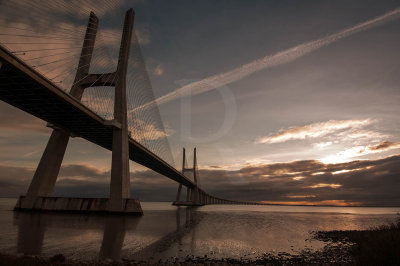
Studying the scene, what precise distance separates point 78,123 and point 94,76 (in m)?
7.05

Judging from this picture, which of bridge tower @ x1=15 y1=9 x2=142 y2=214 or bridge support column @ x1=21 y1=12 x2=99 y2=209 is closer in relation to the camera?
bridge tower @ x1=15 y1=9 x2=142 y2=214

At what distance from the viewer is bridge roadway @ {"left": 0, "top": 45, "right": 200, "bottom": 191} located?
1939cm

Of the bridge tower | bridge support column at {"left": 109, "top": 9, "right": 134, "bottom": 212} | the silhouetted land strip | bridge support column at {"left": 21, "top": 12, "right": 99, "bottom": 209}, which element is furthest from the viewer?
bridge support column at {"left": 21, "top": 12, "right": 99, "bottom": 209}

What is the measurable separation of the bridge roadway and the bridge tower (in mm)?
1947

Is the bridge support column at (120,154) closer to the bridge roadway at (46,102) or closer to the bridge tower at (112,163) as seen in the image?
the bridge tower at (112,163)

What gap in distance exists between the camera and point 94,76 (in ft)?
112

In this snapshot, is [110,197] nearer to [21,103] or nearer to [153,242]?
[21,103]

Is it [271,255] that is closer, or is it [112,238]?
[271,255]

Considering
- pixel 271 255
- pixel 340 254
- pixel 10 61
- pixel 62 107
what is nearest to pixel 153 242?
pixel 271 255

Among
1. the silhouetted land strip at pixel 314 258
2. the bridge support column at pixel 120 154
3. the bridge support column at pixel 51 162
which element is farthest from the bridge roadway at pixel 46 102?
the silhouetted land strip at pixel 314 258

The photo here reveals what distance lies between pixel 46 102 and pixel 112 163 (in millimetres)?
10061

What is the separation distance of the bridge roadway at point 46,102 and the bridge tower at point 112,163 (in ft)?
6.39

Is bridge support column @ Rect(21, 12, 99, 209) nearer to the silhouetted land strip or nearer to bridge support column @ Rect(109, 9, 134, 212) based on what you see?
bridge support column @ Rect(109, 9, 134, 212)

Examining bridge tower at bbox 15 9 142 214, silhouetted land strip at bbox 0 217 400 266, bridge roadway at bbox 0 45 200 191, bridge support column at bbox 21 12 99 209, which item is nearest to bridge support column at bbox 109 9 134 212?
bridge tower at bbox 15 9 142 214
